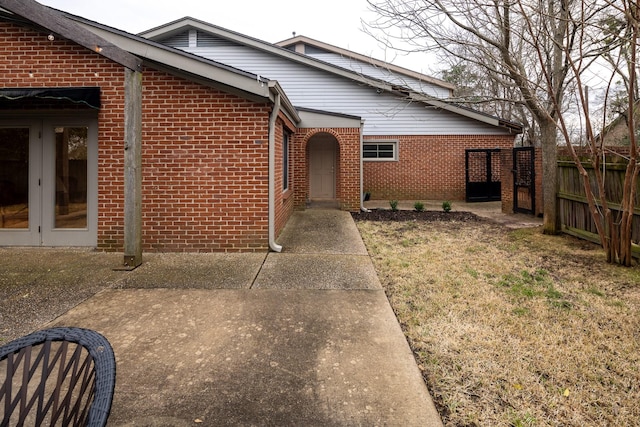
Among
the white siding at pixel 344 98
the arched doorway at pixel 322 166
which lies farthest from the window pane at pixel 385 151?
the arched doorway at pixel 322 166

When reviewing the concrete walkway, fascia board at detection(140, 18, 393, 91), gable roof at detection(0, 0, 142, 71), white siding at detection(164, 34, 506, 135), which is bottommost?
the concrete walkway

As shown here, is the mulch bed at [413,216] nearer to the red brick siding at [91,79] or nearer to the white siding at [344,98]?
the white siding at [344,98]

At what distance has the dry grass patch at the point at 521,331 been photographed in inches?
88.7

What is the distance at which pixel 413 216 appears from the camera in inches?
439

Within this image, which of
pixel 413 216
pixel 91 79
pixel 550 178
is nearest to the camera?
pixel 91 79

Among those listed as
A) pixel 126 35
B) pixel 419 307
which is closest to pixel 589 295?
pixel 419 307

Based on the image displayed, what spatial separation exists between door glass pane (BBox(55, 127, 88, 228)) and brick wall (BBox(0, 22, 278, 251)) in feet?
1.18

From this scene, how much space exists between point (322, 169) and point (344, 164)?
275 centimetres

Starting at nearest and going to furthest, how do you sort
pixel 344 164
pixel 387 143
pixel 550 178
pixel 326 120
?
pixel 550 178, pixel 326 120, pixel 344 164, pixel 387 143

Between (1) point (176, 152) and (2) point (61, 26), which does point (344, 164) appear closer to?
(1) point (176, 152)

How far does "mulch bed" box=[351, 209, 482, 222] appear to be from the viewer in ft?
34.7

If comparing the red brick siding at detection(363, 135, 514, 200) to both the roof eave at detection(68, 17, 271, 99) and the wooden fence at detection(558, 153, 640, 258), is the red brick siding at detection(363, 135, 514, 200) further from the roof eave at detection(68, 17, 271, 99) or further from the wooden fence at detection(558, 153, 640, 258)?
the roof eave at detection(68, 17, 271, 99)

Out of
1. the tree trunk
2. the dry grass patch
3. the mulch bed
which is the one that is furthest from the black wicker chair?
the mulch bed

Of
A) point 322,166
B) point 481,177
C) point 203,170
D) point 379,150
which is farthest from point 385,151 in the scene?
point 203,170
